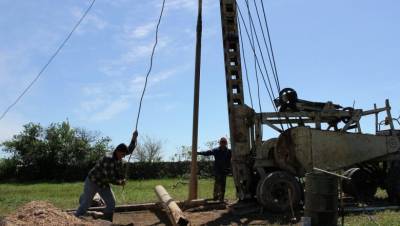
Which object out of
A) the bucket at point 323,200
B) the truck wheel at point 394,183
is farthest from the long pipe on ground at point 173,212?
the truck wheel at point 394,183

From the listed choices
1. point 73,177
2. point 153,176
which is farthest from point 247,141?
point 73,177

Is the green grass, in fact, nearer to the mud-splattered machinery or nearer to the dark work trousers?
the dark work trousers

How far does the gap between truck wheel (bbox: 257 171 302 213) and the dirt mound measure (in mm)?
4393

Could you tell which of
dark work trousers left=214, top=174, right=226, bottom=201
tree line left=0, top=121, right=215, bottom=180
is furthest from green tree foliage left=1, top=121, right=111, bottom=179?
dark work trousers left=214, top=174, right=226, bottom=201

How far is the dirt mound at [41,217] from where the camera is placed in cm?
909

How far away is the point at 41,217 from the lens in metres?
9.32

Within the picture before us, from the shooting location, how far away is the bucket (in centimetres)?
949

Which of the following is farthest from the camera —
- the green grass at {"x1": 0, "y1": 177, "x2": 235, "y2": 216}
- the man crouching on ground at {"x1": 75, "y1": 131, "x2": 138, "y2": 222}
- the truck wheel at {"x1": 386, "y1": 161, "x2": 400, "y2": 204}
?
the green grass at {"x1": 0, "y1": 177, "x2": 235, "y2": 216}

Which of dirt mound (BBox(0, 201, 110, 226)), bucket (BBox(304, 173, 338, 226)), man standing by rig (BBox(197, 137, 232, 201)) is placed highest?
man standing by rig (BBox(197, 137, 232, 201))

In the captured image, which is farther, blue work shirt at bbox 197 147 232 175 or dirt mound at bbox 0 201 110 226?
blue work shirt at bbox 197 147 232 175

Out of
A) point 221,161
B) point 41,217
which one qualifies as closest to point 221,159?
point 221,161

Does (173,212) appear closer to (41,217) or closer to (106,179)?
(106,179)

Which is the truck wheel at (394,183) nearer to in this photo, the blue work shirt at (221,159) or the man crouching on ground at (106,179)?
the blue work shirt at (221,159)

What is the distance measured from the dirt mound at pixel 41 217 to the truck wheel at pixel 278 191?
439 centimetres
